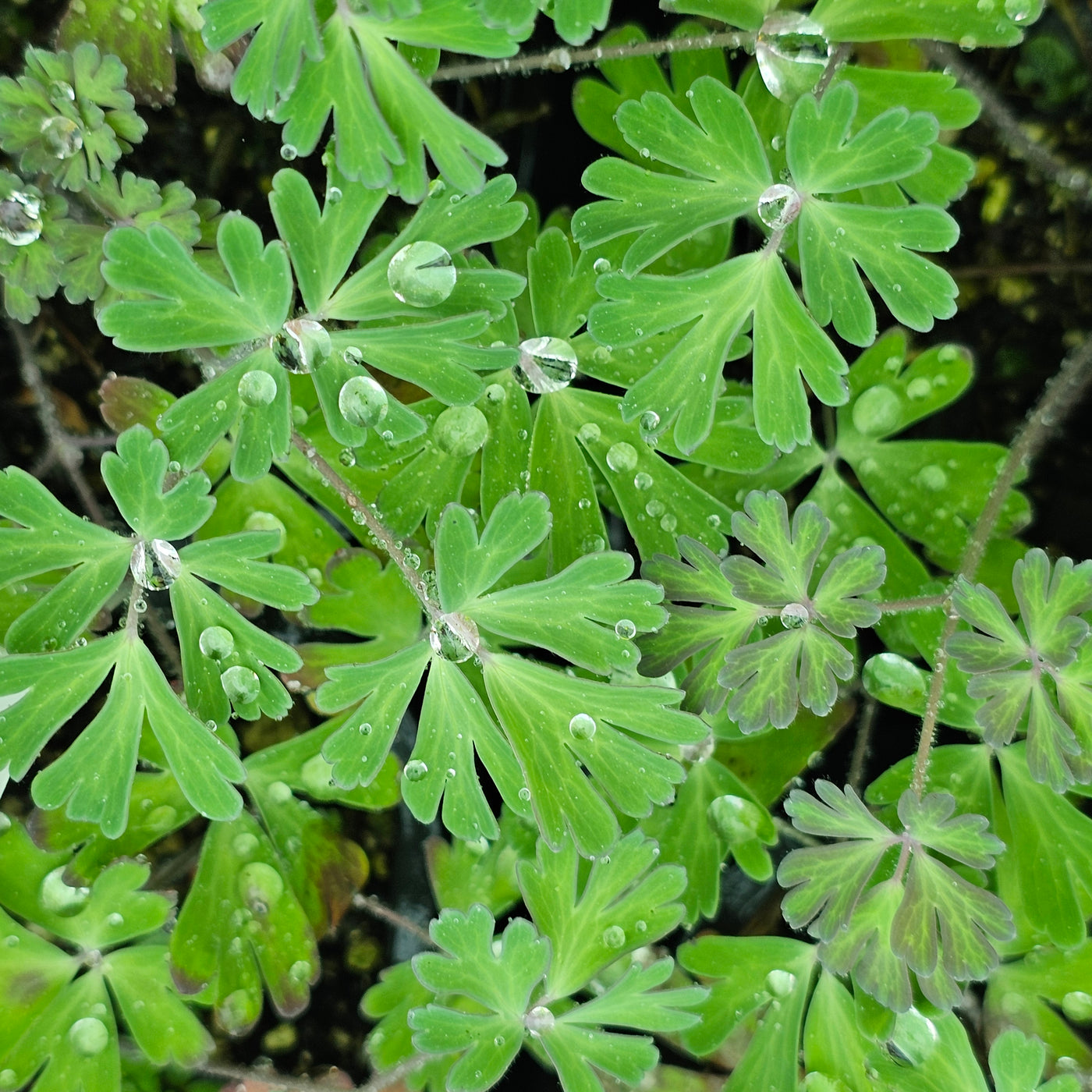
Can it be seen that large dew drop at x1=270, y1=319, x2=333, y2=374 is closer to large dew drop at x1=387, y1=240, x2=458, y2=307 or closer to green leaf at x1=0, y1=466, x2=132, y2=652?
large dew drop at x1=387, y1=240, x2=458, y2=307

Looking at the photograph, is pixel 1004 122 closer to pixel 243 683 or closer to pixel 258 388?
pixel 258 388

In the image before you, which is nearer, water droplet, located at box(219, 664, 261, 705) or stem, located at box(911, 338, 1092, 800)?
water droplet, located at box(219, 664, 261, 705)

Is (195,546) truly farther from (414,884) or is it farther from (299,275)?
(414,884)

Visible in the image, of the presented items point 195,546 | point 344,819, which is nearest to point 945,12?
point 195,546

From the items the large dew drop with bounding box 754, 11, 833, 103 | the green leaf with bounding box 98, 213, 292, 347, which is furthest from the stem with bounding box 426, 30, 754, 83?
the green leaf with bounding box 98, 213, 292, 347

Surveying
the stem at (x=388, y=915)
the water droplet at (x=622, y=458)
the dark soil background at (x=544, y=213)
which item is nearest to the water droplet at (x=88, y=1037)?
the dark soil background at (x=544, y=213)

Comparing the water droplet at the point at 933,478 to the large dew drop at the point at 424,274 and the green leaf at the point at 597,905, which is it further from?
the large dew drop at the point at 424,274
